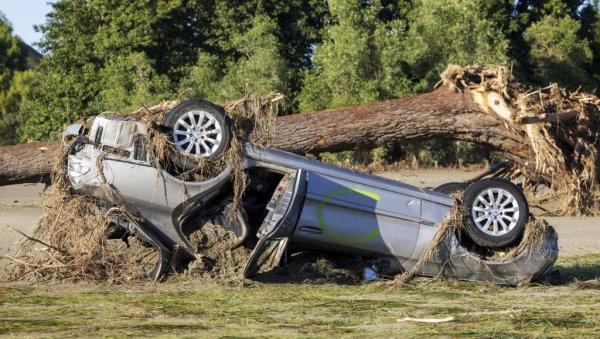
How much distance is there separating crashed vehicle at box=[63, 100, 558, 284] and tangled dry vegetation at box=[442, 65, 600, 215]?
5.97 m

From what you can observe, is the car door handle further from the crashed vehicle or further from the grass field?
the grass field

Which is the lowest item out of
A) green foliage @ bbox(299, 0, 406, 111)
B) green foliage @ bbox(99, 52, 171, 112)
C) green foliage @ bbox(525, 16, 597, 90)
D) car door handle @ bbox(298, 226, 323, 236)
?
car door handle @ bbox(298, 226, 323, 236)

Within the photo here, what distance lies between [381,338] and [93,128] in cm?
407

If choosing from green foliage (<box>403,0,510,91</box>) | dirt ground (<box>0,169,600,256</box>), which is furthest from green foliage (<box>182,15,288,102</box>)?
dirt ground (<box>0,169,600,256</box>)

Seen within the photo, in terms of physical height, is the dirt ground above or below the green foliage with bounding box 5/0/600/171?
below

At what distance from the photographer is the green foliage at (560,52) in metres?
38.8

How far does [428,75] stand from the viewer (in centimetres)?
3084

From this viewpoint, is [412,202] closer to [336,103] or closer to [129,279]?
[129,279]

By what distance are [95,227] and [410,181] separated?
13603 mm

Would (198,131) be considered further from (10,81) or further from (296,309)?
(10,81)

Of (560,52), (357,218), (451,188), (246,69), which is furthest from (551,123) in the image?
(560,52)

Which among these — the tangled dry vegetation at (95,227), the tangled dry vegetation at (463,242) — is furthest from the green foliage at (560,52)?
the tangled dry vegetation at (95,227)

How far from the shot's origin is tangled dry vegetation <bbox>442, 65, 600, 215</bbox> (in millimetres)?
16609

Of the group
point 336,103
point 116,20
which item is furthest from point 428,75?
point 116,20
